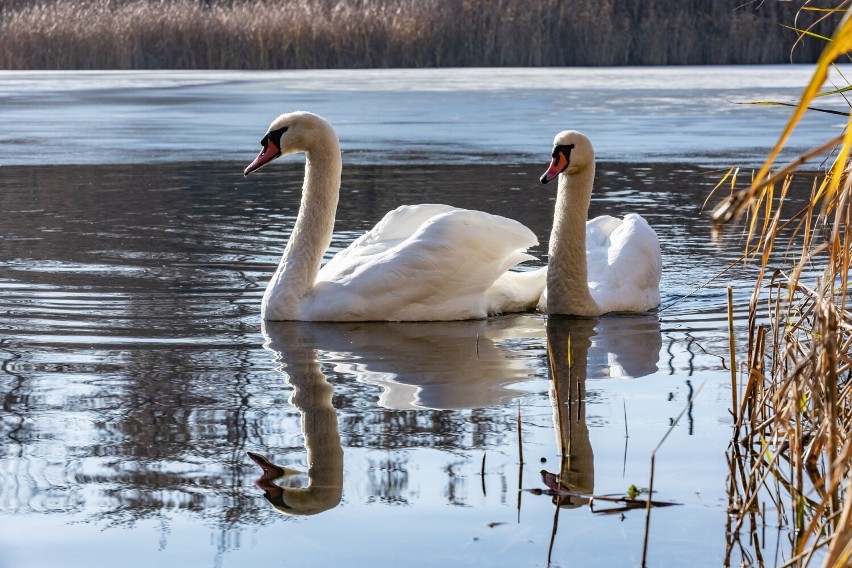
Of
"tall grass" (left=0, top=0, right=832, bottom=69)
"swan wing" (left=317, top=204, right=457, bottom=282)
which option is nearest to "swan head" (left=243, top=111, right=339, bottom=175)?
"swan wing" (left=317, top=204, right=457, bottom=282)

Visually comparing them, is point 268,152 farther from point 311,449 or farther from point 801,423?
point 801,423

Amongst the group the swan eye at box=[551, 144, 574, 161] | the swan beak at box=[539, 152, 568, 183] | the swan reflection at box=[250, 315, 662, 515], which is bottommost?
the swan reflection at box=[250, 315, 662, 515]

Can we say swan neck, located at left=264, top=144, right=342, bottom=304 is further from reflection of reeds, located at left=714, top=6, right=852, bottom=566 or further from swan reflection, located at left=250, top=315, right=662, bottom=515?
reflection of reeds, located at left=714, top=6, right=852, bottom=566

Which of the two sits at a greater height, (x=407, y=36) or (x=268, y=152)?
(x=407, y=36)

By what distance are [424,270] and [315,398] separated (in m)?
1.48

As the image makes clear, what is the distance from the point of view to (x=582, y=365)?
16.7ft

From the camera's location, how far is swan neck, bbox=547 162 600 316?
20.0 ft

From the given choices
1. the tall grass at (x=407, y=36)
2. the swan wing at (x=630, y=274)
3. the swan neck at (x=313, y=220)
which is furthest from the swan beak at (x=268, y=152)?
the tall grass at (x=407, y=36)

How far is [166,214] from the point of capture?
9.37 m

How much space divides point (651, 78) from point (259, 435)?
18.2 metres

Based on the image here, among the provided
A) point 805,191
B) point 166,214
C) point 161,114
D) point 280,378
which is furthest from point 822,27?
point 280,378

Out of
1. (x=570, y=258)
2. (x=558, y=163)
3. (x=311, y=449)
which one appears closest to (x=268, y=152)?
(x=558, y=163)

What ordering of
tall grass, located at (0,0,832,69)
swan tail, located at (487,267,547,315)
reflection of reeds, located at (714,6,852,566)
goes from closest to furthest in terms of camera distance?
reflection of reeds, located at (714,6,852,566) → swan tail, located at (487,267,547,315) → tall grass, located at (0,0,832,69)

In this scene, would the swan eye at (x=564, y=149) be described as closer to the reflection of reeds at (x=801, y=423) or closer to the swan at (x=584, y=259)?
the swan at (x=584, y=259)
